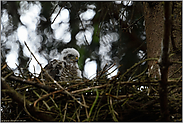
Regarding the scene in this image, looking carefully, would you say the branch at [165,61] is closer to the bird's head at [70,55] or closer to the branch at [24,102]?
the branch at [24,102]

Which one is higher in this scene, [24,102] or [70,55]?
[70,55]

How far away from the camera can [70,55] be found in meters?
4.73

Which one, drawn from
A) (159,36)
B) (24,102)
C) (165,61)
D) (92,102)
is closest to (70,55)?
(159,36)

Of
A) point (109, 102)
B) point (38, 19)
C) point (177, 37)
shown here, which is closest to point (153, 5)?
point (177, 37)

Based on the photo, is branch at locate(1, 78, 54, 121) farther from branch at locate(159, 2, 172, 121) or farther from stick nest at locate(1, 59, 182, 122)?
branch at locate(159, 2, 172, 121)

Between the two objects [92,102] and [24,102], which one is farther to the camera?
[92,102]

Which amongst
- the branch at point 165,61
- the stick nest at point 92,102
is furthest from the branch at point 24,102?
the branch at point 165,61

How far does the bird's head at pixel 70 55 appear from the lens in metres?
4.67

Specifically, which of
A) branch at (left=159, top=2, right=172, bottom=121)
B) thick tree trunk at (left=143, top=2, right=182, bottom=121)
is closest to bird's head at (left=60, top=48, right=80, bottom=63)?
thick tree trunk at (left=143, top=2, right=182, bottom=121)

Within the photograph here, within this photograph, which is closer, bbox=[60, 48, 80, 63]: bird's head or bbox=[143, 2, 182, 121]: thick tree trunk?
bbox=[143, 2, 182, 121]: thick tree trunk

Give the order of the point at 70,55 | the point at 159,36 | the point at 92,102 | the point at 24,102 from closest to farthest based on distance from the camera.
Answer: the point at 24,102 < the point at 92,102 < the point at 159,36 < the point at 70,55

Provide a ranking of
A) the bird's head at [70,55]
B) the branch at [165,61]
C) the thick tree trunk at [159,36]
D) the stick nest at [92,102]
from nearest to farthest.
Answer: the branch at [165,61], the stick nest at [92,102], the thick tree trunk at [159,36], the bird's head at [70,55]

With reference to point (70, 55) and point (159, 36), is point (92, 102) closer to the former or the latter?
point (159, 36)

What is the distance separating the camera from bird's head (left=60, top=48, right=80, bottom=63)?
467 cm
